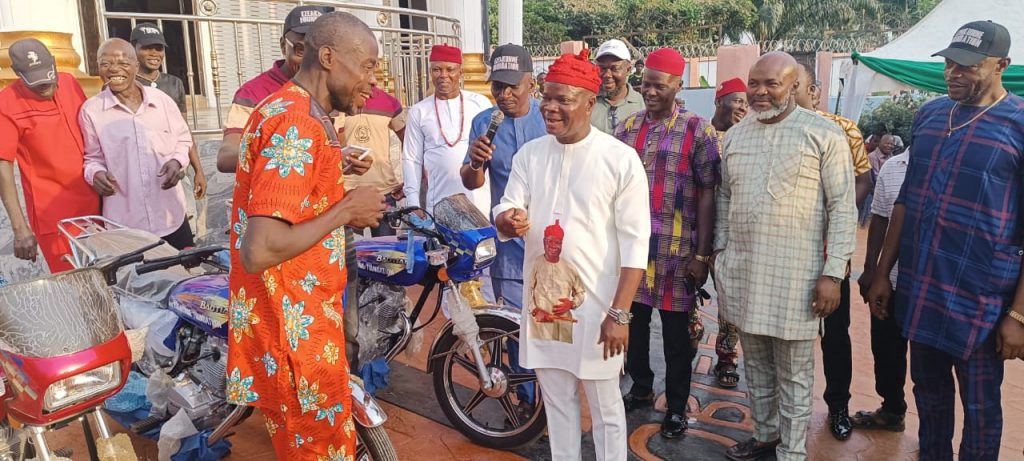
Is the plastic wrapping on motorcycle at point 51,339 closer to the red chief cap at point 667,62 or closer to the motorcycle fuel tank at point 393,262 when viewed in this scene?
the motorcycle fuel tank at point 393,262

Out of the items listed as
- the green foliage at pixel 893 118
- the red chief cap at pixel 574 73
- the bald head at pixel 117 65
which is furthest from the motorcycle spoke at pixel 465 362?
the green foliage at pixel 893 118

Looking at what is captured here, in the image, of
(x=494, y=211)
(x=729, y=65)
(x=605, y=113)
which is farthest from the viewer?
(x=729, y=65)

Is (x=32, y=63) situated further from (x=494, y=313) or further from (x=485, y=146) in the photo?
(x=494, y=313)

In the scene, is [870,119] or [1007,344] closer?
[1007,344]

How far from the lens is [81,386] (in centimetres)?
224

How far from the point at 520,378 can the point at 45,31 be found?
4.76 m

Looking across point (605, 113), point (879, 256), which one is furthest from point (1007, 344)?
point (605, 113)

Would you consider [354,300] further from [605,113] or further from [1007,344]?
[605,113]

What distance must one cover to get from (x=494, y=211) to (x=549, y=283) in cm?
39

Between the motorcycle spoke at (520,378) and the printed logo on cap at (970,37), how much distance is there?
2343 mm

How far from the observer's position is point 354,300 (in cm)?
268

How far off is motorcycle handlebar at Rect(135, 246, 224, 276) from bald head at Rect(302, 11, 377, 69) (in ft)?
4.09

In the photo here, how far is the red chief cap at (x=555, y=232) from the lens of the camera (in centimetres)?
263

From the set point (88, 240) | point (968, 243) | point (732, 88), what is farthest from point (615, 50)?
point (88, 240)
